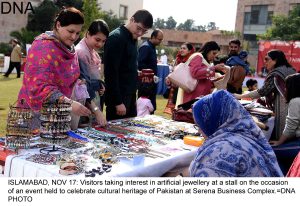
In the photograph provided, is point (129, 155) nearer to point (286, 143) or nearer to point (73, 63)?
point (73, 63)

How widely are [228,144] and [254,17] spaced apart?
37.5 metres

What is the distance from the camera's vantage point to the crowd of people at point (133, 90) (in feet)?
5.64

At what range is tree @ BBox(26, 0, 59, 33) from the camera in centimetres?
2353

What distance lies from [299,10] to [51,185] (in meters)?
27.8

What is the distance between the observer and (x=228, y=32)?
3722 cm

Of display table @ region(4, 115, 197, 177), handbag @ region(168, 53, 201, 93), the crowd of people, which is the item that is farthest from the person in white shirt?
display table @ region(4, 115, 197, 177)

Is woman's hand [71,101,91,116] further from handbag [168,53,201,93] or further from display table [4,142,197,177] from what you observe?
handbag [168,53,201,93]

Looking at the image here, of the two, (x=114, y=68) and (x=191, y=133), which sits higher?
(x=114, y=68)

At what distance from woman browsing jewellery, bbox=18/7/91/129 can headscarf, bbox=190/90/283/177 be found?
2.40 ft

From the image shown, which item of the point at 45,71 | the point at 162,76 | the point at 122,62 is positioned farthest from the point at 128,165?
the point at 162,76

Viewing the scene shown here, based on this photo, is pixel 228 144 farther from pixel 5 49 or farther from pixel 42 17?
pixel 42 17

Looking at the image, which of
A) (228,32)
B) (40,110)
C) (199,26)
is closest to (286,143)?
(40,110)

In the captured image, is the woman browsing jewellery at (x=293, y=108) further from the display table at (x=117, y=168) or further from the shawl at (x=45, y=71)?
the shawl at (x=45, y=71)

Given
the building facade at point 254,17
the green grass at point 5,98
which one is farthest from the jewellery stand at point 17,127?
the building facade at point 254,17
